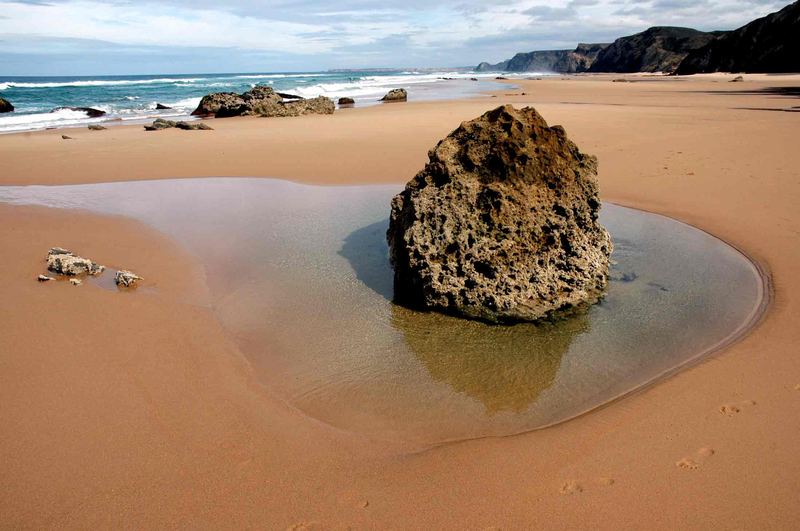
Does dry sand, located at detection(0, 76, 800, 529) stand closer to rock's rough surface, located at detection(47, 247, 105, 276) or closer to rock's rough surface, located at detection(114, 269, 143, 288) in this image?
rock's rough surface, located at detection(114, 269, 143, 288)

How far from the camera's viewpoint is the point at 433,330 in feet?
13.6

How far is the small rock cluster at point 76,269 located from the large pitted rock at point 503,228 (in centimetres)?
260

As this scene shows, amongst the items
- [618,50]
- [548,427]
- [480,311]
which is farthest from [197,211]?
[618,50]

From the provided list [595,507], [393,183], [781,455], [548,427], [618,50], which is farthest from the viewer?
[618,50]

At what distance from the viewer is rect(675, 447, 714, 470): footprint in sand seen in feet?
8.38

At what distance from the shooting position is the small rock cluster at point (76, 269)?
478 cm

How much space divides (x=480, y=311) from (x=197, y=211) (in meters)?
4.86

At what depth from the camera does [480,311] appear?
4.32 metres

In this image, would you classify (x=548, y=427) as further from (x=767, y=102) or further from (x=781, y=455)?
(x=767, y=102)

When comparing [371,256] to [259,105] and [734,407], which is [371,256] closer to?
[734,407]

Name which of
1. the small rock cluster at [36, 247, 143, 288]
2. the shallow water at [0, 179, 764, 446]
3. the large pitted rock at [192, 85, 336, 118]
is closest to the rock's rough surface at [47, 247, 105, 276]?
the small rock cluster at [36, 247, 143, 288]

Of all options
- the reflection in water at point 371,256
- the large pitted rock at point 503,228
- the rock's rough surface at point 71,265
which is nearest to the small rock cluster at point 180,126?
the reflection in water at point 371,256

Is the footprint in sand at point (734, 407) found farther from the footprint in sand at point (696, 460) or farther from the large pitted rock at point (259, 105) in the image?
the large pitted rock at point (259, 105)

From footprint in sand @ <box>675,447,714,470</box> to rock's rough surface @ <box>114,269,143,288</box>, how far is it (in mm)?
4678
